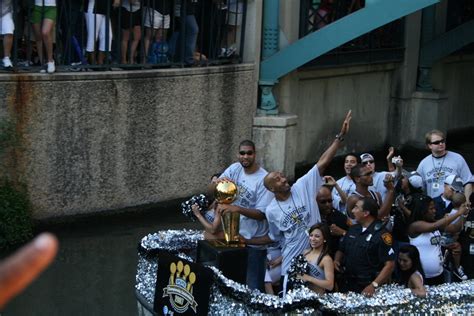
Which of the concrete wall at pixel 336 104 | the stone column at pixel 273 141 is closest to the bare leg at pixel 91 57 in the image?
the stone column at pixel 273 141

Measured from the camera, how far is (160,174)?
35.9ft

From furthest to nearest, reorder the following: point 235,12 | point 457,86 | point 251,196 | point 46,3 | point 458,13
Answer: point 457,86 < point 458,13 < point 235,12 < point 46,3 < point 251,196

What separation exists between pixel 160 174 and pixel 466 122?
932 centimetres

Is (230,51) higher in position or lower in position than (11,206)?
higher

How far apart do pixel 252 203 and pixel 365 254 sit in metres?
1.26

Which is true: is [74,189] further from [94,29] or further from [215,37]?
[215,37]

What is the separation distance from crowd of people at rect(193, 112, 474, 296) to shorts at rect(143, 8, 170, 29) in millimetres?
4981

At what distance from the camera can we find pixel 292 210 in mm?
5426

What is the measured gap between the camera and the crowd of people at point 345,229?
4.96m

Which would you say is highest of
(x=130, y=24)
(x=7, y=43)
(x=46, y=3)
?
(x=46, y=3)

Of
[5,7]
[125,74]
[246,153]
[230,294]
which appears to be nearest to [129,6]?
[125,74]

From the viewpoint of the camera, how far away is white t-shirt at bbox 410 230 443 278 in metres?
5.54

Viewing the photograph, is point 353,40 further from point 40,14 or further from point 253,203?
point 253,203

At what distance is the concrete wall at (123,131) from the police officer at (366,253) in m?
5.26
